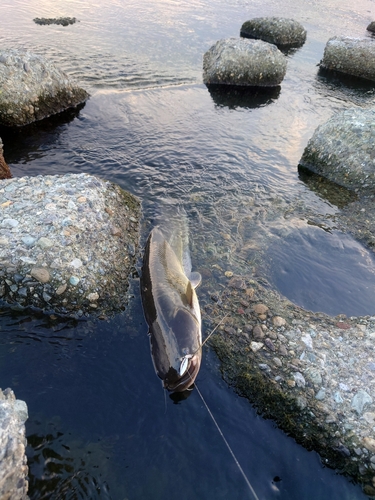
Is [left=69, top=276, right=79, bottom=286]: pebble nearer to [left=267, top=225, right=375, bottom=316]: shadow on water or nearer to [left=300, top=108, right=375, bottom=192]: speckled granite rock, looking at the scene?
[left=267, top=225, right=375, bottom=316]: shadow on water

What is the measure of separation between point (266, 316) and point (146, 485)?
9.24 feet

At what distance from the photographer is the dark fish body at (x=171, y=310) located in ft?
15.2

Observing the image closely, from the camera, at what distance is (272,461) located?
4.15 metres

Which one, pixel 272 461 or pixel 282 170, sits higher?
pixel 282 170

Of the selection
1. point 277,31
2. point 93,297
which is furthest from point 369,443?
point 277,31

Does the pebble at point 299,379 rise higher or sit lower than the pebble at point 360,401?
lower

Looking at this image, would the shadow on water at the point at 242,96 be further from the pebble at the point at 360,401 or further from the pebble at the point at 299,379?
the pebble at the point at 360,401

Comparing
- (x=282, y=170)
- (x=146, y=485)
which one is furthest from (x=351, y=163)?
(x=146, y=485)

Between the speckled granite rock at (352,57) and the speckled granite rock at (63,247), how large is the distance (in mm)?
15793

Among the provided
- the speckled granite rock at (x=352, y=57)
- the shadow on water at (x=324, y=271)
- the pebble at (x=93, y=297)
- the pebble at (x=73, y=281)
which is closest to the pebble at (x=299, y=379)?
the shadow on water at (x=324, y=271)

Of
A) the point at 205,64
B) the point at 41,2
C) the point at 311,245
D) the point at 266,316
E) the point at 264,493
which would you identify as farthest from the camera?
the point at 41,2

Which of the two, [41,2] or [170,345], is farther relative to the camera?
[41,2]

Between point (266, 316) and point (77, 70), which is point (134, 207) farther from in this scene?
point (77, 70)

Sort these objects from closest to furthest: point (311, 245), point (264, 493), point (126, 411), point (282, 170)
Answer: point (264, 493) < point (126, 411) < point (311, 245) < point (282, 170)
